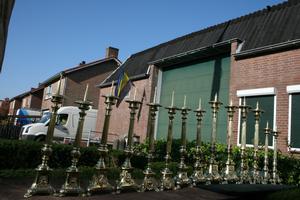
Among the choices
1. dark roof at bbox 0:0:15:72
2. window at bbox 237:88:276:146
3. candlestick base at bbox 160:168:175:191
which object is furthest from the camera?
window at bbox 237:88:276:146

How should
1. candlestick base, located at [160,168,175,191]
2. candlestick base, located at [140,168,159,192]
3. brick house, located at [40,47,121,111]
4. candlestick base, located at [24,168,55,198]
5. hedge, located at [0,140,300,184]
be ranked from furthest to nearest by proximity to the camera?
brick house, located at [40,47,121,111] → hedge, located at [0,140,300,184] → candlestick base, located at [160,168,175,191] → candlestick base, located at [140,168,159,192] → candlestick base, located at [24,168,55,198]

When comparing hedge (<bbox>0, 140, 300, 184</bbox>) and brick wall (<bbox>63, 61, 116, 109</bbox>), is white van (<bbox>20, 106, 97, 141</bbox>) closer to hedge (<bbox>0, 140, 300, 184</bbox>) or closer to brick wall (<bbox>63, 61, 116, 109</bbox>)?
hedge (<bbox>0, 140, 300, 184</bbox>)

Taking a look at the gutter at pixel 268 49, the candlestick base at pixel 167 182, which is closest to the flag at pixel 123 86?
the gutter at pixel 268 49

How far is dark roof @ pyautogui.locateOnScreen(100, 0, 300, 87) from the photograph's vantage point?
11.5m

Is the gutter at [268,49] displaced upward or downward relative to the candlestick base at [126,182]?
upward

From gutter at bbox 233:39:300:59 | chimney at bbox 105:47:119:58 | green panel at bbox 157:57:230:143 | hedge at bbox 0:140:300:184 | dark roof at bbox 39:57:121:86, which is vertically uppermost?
chimney at bbox 105:47:119:58

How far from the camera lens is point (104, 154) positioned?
3.22m

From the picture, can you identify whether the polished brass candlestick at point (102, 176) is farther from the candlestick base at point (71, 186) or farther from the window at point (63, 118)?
the window at point (63, 118)

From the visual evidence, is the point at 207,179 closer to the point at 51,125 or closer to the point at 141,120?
the point at 51,125

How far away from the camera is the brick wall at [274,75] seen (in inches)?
410

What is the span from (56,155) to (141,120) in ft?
26.1

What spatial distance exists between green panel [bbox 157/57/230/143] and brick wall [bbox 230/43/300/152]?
983mm

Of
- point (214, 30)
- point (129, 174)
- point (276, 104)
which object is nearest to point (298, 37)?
point (276, 104)

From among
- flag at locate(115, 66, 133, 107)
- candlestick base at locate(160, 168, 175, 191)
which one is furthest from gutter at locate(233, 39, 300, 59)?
candlestick base at locate(160, 168, 175, 191)
